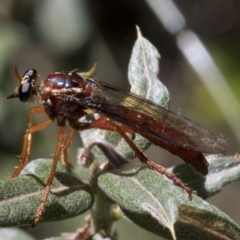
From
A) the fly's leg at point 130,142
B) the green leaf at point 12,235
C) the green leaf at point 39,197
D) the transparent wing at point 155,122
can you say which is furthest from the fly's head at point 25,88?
the green leaf at point 12,235

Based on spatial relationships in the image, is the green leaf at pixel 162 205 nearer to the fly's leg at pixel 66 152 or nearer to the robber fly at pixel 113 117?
the robber fly at pixel 113 117

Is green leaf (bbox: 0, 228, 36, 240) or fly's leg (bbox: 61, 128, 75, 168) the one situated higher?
fly's leg (bbox: 61, 128, 75, 168)

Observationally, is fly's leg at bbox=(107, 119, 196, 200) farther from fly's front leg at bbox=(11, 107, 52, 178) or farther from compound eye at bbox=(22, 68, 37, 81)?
compound eye at bbox=(22, 68, 37, 81)

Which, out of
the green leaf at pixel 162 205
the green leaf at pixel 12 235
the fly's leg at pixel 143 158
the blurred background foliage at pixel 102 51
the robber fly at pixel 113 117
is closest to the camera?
the green leaf at pixel 162 205

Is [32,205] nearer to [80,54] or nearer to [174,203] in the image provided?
[174,203]

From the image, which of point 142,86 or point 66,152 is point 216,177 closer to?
point 142,86

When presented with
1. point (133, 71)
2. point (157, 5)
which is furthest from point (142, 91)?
point (157, 5)

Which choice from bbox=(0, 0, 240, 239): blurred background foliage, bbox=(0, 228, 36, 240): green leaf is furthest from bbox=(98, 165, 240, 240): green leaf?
bbox=(0, 0, 240, 239): blurred background foliage
